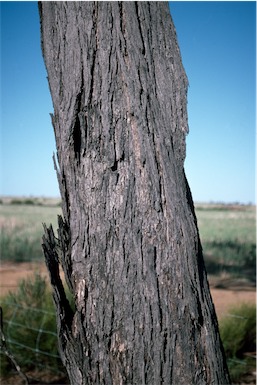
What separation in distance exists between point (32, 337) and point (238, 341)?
133 centimetres

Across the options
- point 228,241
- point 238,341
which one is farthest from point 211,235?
point 238,341

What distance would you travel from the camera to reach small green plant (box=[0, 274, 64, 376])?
3.64 meters

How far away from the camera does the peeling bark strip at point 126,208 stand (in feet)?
4.74

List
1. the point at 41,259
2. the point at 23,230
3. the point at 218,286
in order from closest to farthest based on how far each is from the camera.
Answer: the point at 218,286 → the point at 41,259 → the point at 23,230

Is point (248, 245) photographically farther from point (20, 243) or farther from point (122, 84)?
point (122, 84)

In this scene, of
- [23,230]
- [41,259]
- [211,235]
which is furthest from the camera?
[23,230]

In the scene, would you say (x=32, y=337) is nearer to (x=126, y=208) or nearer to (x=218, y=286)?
(x=126, y=208)

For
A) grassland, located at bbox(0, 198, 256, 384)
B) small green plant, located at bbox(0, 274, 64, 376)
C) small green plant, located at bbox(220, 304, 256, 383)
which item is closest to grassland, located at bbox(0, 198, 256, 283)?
grassland, located at bbox(0, 198, 256, 384)

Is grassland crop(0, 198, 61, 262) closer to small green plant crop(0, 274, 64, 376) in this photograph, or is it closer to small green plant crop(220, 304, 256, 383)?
small green plant crop(0, 274, 64, 376)

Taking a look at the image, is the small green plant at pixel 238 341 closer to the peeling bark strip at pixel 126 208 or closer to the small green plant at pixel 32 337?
the small green plant at pixel 32 337

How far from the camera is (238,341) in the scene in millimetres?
3645

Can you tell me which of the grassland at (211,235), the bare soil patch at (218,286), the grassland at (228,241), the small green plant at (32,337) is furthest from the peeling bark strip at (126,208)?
the grassland at (228,241)

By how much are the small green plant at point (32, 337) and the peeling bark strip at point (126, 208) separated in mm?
2172

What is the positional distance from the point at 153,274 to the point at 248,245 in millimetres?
6199
